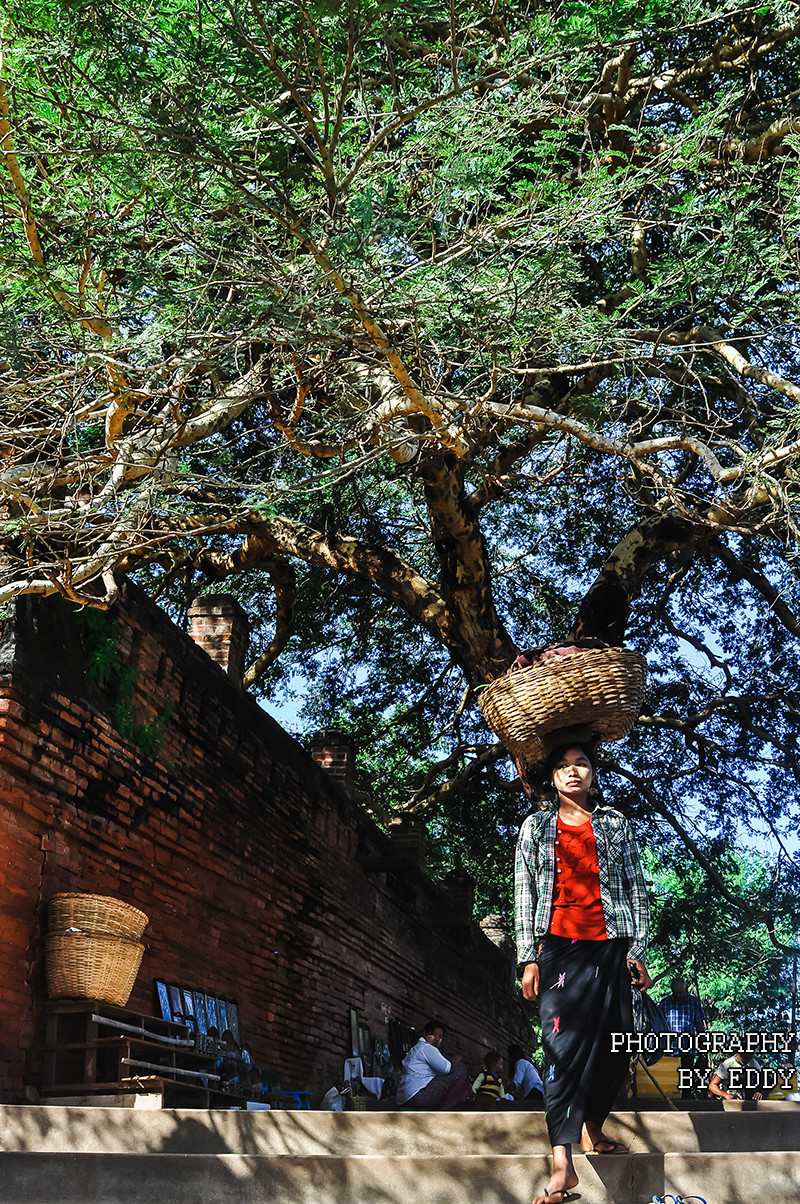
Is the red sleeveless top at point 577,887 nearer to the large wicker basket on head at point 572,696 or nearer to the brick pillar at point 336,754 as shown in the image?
the large wicker basket on head at point 572,696

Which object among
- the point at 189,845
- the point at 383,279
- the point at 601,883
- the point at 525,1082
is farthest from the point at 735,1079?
the point at 383,279

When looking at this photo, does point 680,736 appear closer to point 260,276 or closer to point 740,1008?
point 740,1008

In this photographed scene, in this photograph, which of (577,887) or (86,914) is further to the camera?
(86,914)

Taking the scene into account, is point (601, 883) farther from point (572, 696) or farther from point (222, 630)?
point (222, 630)

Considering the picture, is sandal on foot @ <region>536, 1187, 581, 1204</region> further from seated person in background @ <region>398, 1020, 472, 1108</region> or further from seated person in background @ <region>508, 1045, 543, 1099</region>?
seated person in background @ <region>508, 1045, 543, 1099</region>

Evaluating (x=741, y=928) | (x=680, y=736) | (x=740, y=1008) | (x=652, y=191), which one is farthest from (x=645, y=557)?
(x=740, y=1008)

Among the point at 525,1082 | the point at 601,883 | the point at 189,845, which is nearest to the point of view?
the point at 601,883

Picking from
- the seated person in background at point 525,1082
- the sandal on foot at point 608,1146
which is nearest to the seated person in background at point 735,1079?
the seated person in background at point 525,1082

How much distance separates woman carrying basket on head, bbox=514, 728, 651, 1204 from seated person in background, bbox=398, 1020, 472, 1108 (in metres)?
4.29

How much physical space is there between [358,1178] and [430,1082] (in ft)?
15.2

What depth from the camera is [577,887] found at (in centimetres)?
460

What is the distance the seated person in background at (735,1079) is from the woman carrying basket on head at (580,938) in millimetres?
4119

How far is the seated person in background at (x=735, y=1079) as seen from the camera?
26.8 ft

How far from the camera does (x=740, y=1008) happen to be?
17109 mm
